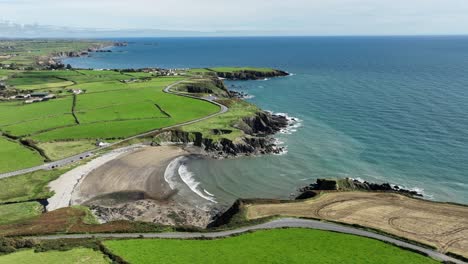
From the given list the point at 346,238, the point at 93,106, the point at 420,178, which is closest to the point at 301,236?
the point at 346,238

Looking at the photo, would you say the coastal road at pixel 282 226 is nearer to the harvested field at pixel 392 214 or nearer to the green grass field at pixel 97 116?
the harvested field at pixel 392 214

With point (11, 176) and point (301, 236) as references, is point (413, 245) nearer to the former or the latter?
point (301, 236)

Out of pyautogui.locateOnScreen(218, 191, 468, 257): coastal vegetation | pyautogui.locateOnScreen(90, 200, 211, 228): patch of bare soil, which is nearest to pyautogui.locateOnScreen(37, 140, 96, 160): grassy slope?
pyautogui.locateOnScreen(90, 200, 211, 228): patch of bare soil

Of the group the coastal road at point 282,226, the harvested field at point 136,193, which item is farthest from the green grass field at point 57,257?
the harvested field at point 136,193

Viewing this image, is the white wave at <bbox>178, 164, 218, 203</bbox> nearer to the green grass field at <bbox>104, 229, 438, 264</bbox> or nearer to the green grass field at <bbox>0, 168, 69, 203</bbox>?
the green grass field at <bbox>104, 229, 438, 264</bbox>

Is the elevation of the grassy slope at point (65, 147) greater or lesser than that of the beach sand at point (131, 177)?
greater

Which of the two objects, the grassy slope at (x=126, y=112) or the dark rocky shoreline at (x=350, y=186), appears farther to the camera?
the grassy slope at (x=126, y=112)

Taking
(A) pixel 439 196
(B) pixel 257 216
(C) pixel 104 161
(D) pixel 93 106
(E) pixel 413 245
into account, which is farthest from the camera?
(D) pixel 93 106
